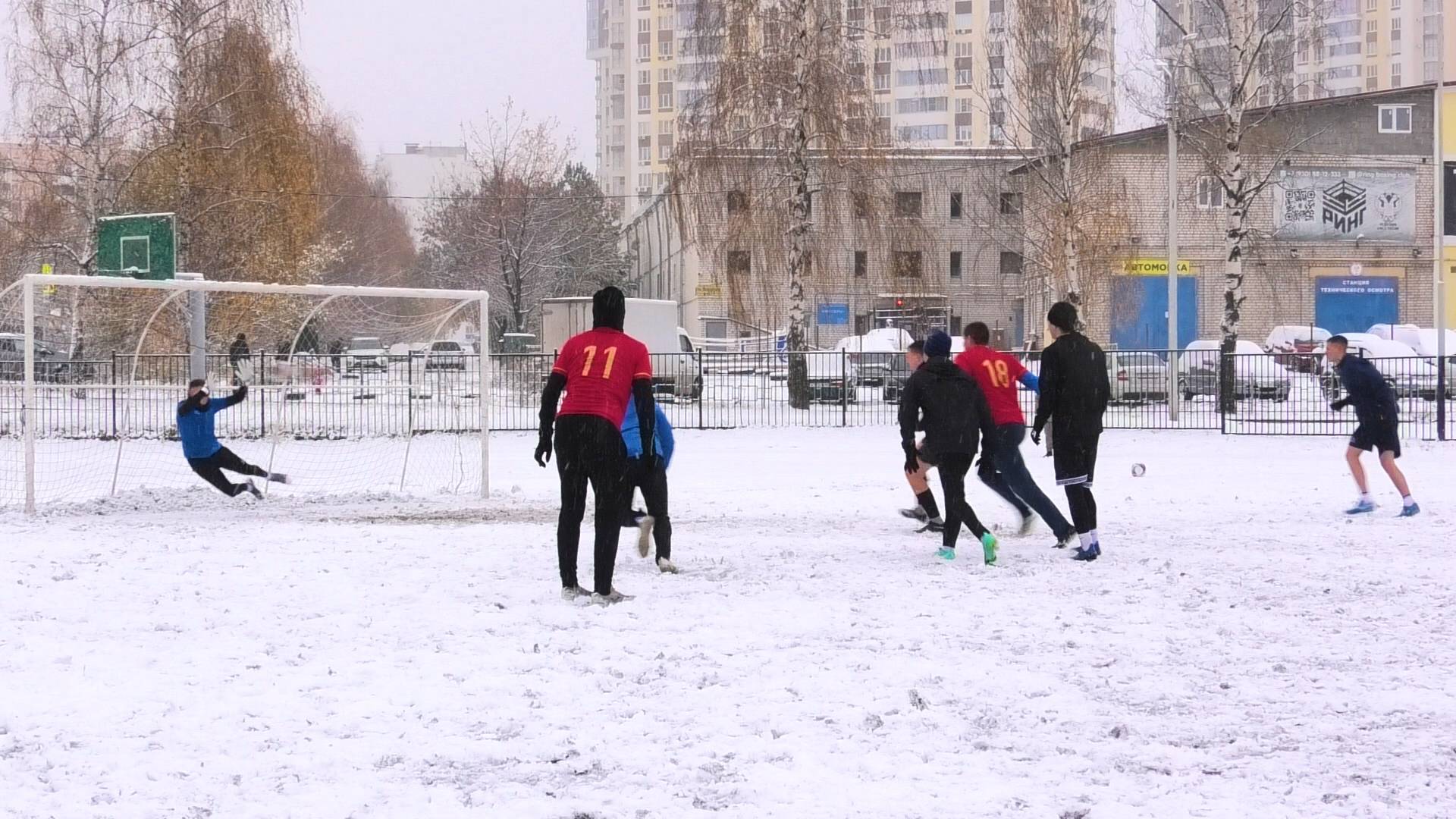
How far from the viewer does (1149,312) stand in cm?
4659

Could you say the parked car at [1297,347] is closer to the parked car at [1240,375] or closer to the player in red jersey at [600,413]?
the parked car at [1240,375]

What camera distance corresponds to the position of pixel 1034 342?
3953 cm

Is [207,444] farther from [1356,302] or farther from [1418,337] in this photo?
[1356,302]

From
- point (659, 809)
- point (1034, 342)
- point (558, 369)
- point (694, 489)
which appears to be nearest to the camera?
point (659, 809)

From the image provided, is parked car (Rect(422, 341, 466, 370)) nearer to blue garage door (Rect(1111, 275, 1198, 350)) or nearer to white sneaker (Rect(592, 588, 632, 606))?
white sneaker (Rect(592, 588, 632, 606))

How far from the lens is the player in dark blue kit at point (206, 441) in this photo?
14.3 m

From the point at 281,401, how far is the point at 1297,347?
2151 centimetres

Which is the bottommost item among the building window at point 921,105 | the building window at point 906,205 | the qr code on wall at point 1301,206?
the building window at point 906,205

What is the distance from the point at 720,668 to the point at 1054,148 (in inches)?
1188

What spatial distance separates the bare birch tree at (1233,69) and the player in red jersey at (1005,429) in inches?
653

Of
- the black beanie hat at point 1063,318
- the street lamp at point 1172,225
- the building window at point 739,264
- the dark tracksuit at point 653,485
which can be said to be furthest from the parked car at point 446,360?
the black beanie hat at point 1063,318

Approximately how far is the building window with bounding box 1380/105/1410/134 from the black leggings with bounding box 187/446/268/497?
41.6 m

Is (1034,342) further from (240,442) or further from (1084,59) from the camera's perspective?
(240,442)

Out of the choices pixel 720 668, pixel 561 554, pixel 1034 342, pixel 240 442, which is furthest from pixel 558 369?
pixel 1034 342
